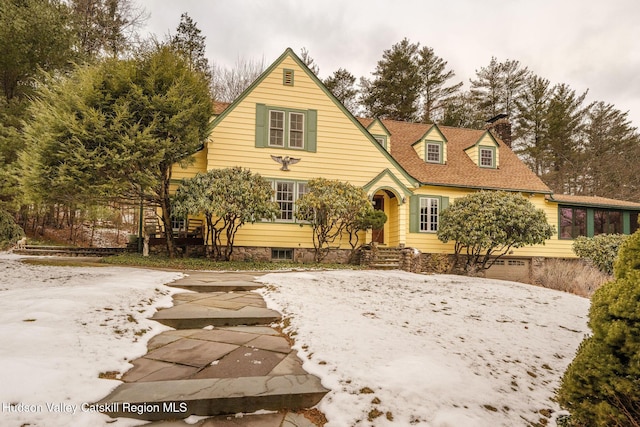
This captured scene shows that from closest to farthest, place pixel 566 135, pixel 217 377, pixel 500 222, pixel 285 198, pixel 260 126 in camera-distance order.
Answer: pixel 217 377 < pixel 500 222 < pixel 260 126 < pixel 285 198 < pixel 566 135

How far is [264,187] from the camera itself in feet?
36.5

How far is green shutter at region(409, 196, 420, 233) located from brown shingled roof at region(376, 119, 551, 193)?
0.94 meters

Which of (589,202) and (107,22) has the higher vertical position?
(107,22)

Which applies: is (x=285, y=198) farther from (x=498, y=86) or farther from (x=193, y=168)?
(x=498, y=86)

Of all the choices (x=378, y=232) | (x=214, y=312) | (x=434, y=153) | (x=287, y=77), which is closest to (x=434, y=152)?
(x=434, y=153)

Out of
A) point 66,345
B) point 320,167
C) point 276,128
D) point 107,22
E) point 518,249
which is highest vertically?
point 107,22

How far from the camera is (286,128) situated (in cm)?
1302

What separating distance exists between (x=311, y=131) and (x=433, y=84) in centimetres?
1768

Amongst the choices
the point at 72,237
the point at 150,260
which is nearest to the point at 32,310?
the point at 150,260

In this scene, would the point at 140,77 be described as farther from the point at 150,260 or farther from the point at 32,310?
the point at 32,310

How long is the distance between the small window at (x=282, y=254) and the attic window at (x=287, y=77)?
6514 mm

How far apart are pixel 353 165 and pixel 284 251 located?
4420 mm

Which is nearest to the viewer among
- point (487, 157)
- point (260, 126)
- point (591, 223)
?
point (260, 126)

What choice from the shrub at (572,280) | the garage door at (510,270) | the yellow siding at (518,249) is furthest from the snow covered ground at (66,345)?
the garage door at (510,270)
